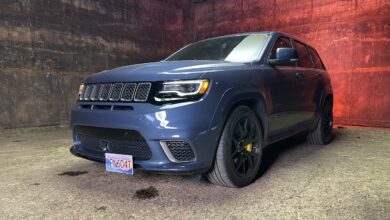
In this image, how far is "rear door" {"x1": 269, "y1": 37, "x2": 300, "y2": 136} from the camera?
3.34 m

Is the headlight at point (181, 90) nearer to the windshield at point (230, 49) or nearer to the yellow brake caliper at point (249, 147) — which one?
the yellow brake caliper at point (249, 147)

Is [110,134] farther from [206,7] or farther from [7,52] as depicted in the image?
[206,7]

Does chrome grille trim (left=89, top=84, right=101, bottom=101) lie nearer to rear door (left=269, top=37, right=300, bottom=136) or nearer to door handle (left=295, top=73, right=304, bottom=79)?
rear door (left=269, top=37, right=300, bottom=136)

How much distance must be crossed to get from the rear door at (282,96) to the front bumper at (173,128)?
102cm

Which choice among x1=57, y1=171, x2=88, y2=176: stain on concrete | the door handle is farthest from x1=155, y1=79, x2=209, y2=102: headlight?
the door handle

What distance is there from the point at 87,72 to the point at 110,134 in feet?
17.2

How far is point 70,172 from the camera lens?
11.3 ft

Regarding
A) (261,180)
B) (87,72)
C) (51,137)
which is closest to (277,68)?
(261,180)

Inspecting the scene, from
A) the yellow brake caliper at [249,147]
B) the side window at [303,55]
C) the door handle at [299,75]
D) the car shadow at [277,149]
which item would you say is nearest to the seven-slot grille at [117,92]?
the yellow brake caliper at [249,147]

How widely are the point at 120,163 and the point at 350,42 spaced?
632cm

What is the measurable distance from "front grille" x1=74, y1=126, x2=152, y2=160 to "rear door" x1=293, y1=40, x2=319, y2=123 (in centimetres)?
215

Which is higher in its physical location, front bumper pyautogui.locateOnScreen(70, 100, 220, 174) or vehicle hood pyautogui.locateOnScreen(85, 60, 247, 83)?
vehicle hood pyautogui.locateOnScreen(85, 60, 247, 83)

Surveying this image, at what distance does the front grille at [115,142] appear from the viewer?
8.32 ft

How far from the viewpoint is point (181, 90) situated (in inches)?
98.3
